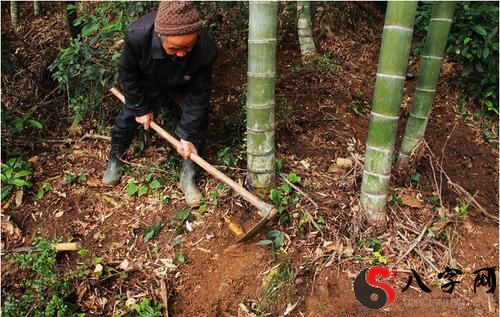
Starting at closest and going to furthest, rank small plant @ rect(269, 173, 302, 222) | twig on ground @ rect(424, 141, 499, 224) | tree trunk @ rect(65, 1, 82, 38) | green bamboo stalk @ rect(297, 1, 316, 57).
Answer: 1. small plant @ rect(269, 173, 302, 222)
2. twig on ground @ rect(424, 141, 499, 224)
3. tree trunk @ rect(65, 1, 82, 38)
4. green bamboo stalk @ rect(297, 1, 316, 57)

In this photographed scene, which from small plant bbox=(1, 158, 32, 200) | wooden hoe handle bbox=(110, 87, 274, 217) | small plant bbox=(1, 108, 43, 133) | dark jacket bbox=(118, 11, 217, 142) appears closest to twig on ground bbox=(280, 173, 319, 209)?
wooden hoe handle bbox=(110, 87, 274, 217)

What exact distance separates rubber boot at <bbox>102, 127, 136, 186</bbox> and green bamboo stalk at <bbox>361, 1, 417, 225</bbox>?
2150mm

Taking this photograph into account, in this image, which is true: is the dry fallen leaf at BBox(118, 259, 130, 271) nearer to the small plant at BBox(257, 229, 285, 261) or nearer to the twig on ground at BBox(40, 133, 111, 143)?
the small plant at BBox(257, 229, 285, 261)

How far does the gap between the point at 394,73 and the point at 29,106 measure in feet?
12.4

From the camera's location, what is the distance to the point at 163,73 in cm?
320

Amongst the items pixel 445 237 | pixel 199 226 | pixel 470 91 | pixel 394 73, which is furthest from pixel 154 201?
pixel 470 91

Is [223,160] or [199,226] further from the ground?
[223,160]

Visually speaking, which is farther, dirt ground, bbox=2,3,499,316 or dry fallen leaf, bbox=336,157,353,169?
dry fallen leaf, bbox=336,157,353,169

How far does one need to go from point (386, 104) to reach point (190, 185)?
1.74 metres

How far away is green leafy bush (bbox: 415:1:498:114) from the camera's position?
4449 millimetres

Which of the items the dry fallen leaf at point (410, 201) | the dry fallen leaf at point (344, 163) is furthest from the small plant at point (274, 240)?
the dry fallen leaf at point (410, 201)

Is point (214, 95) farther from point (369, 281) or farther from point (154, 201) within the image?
point (369, 281)

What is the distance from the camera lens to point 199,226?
3238 millimetres

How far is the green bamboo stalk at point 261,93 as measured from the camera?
8.92 feet
